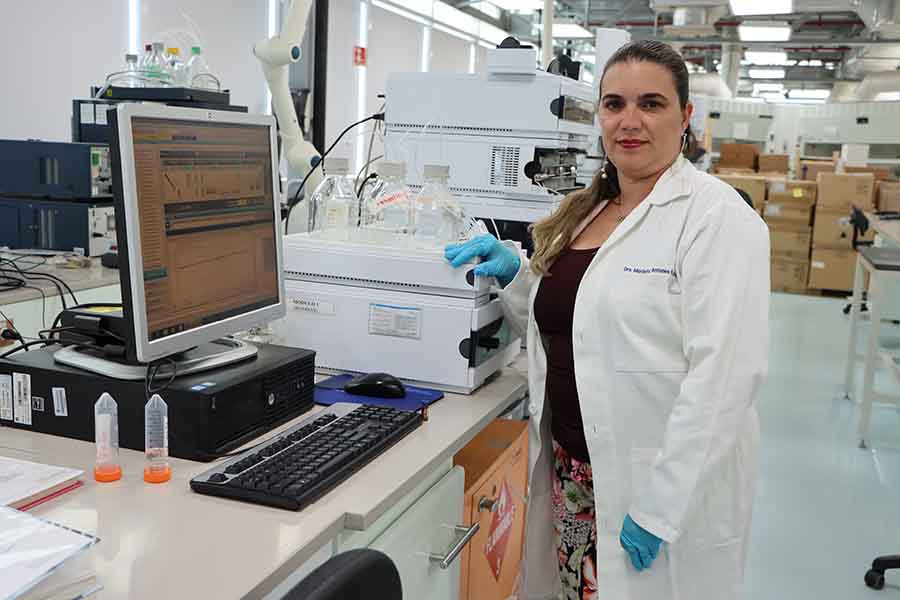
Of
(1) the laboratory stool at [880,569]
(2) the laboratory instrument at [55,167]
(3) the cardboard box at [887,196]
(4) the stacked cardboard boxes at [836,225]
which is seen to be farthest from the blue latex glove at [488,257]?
(3) the cardboard box at [887,196]

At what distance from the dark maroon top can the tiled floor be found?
125cm

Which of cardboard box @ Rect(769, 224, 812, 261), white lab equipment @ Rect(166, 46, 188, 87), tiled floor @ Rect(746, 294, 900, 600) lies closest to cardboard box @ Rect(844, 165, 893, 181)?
cardboard box @ Rect(769, 224, 812, 261)

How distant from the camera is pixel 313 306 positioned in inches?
68.7

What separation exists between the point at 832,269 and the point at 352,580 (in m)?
7.70

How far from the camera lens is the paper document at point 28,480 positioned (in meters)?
1.04

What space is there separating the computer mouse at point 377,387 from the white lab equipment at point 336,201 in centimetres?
45

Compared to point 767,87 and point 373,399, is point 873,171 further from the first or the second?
point 767,87

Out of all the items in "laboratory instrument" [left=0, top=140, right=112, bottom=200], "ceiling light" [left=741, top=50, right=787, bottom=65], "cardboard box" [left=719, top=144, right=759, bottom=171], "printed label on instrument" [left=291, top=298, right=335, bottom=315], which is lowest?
"printed label on instrument" [left=291, top=298, right=335, bottom=315]

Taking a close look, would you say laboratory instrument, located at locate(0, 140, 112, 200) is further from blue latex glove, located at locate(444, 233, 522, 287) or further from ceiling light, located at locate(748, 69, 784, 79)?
ceiling light, located at locate(748, 69, 784, 79)

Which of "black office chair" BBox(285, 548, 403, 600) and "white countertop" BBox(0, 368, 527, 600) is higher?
"black office chair" BBox(285, 548, 403, 600)

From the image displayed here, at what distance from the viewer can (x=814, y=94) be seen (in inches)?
631

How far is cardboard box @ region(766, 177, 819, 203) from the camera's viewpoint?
7480 mm

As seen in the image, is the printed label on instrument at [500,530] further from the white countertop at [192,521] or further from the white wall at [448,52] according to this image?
the white wall at [448,52]

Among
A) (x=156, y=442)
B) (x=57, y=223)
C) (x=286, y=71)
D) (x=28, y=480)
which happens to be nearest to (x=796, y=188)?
(x=286, y=71)
